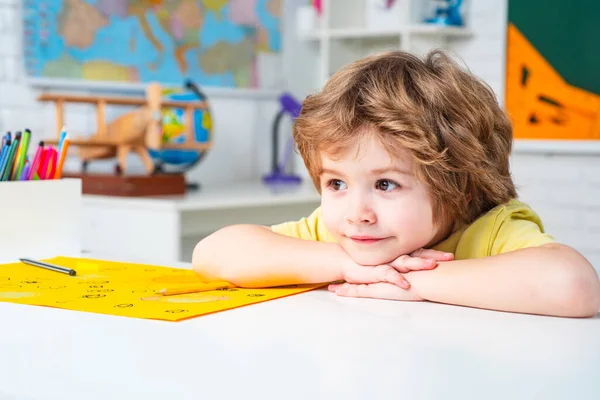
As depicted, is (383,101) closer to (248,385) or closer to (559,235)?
(248,385)

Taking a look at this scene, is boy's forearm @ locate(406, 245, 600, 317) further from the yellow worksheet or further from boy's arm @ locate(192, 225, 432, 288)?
the yellow worksheet

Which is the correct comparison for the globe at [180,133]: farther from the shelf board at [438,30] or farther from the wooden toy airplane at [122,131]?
the shelf board at [438,30]

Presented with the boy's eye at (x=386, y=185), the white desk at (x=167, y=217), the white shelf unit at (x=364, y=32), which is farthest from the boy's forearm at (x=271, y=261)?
the white shelf unit at (x=364, y=32)

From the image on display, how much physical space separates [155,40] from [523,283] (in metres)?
2.23

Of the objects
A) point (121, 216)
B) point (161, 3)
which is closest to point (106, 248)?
point (121, 216)

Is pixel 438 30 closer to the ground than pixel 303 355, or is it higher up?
higher up

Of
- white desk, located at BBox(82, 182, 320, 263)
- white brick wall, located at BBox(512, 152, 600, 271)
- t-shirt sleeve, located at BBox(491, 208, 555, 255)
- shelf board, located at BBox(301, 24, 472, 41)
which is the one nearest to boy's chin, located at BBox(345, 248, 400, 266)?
t-shirt sleeve, located at BBox(491, 208, 555, 255)

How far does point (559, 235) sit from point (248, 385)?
232cm

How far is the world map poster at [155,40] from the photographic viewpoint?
2.60 m

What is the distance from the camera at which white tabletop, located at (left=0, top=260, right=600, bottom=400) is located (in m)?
0.58

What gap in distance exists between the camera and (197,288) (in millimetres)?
969

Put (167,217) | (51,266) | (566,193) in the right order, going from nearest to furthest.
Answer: (51,266) < (167,217) < (566,193)

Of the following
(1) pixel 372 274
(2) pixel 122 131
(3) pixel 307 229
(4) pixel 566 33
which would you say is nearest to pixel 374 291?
(1) pixel 372 274

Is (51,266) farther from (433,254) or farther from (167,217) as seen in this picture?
(167,217)
